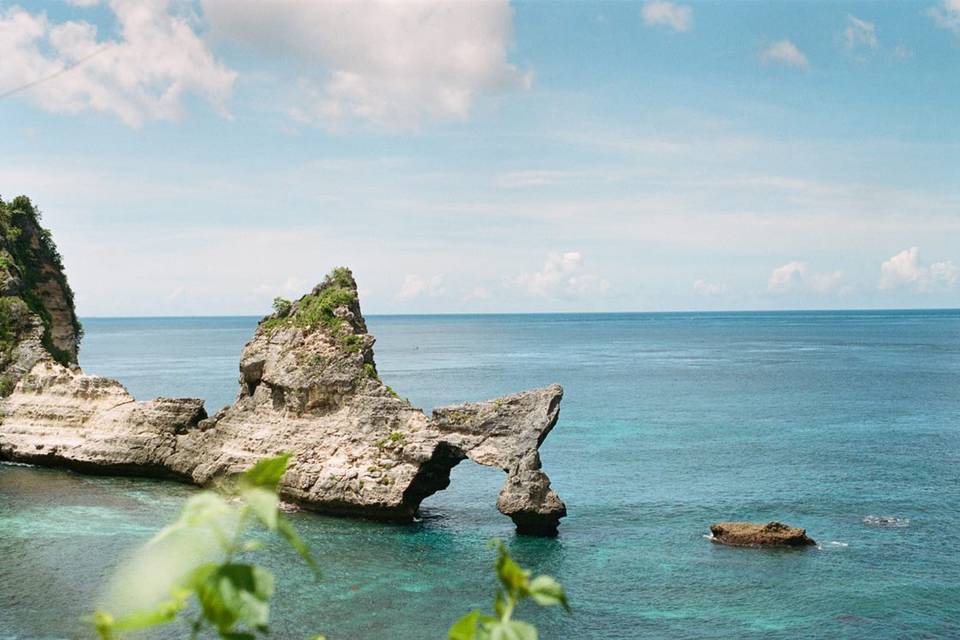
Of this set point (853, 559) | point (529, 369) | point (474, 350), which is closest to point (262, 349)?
point (853, 559)

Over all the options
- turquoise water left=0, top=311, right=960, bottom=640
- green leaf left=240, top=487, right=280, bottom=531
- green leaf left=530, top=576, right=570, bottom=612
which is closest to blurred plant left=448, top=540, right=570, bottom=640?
green leaf left=530, top=576, right=570, bottom=612

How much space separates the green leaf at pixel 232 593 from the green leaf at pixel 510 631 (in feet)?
2.90

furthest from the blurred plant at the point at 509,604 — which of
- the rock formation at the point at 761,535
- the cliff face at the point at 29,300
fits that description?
the cliff face at the point at 29,300

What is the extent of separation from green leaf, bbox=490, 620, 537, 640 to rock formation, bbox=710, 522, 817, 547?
33.4 m

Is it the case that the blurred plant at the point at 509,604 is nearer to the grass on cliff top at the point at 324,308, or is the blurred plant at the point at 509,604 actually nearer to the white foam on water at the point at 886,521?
the grass on cliff top at the point at 324,308

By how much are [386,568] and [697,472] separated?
23498mm

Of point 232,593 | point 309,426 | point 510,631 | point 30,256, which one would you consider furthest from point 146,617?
point 30,256

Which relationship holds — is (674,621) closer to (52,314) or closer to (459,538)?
(459,538)

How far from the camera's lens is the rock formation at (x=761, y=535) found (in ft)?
113

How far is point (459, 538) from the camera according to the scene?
3553 centimetres

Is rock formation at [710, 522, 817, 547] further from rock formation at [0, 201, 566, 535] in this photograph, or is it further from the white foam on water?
rock formation at [0, 201, 566, 535]

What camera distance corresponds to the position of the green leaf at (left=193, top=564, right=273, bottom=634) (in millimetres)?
2869

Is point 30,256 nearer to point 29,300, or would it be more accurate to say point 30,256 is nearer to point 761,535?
point 29,300

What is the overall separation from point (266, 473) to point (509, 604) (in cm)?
112
